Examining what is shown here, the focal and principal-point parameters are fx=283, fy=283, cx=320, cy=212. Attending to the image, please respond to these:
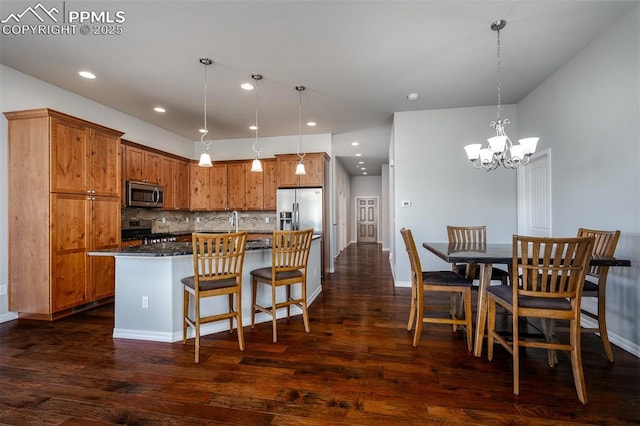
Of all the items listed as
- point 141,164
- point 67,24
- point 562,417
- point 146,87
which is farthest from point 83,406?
point 141,164

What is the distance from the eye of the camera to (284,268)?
2.80 meters

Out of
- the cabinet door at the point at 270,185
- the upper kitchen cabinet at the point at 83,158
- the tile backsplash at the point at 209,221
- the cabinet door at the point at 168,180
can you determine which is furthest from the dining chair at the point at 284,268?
the cabinet door at the point at 168,180

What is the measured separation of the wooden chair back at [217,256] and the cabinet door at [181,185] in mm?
3439

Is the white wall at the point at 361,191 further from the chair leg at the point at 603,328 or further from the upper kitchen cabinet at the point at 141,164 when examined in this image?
the chair leg at the point at 603,328

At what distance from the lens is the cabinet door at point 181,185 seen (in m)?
5.43

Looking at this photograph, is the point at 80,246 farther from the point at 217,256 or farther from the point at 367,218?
the point at 367,218

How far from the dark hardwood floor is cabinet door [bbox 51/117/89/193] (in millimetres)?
1576

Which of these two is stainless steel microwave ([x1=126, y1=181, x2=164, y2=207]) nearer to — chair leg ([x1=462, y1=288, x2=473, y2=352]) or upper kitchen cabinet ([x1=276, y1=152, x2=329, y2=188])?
upper kitchen cabinet ([x1=276, y1=152, x2=329, y2=188])

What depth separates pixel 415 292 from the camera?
2752 mm

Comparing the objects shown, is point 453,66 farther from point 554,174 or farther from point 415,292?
point 415,292

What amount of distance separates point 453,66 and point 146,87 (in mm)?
3760

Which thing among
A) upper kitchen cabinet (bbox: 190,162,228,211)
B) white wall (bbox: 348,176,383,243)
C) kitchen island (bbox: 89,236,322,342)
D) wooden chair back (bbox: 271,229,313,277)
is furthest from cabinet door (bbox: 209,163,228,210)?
white wall (bbox: 348,176,383,243)

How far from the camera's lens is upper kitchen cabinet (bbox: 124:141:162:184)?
4355 mm

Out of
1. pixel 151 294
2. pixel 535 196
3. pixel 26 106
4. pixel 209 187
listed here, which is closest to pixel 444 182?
pixel 535 196
